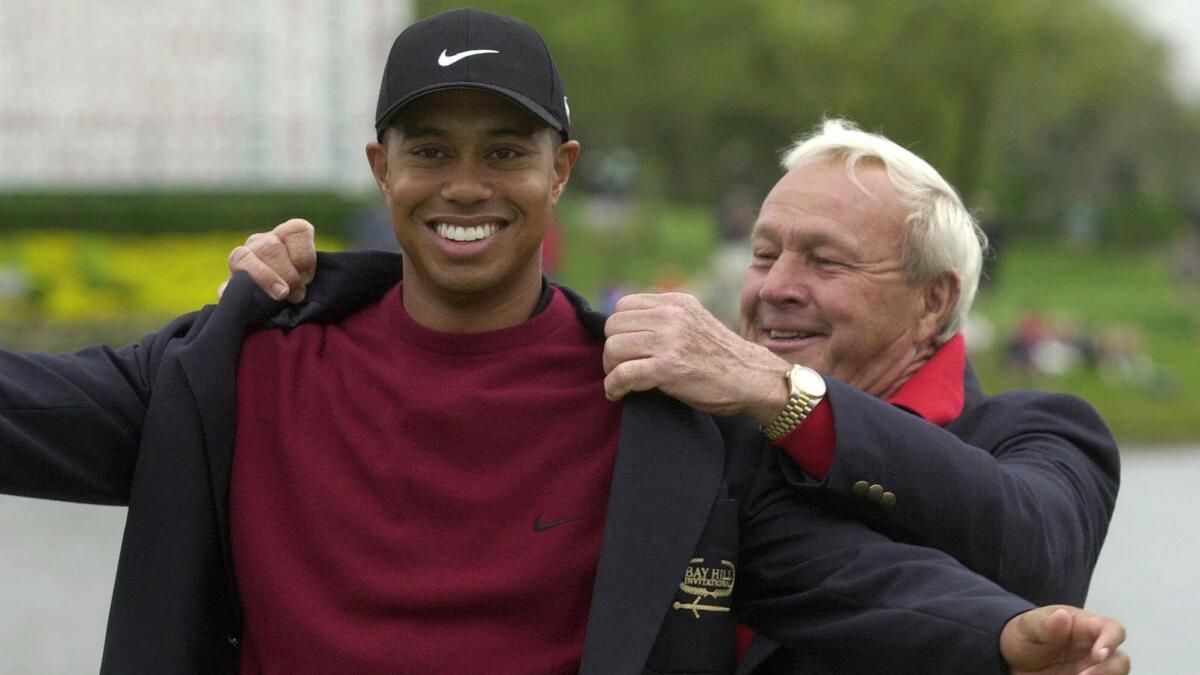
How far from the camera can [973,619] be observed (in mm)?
3006

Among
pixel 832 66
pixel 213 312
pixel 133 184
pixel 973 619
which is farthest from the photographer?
pixel 832 66

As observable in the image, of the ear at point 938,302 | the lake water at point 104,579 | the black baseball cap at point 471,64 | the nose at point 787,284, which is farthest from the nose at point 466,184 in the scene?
the lake water at point 104,579

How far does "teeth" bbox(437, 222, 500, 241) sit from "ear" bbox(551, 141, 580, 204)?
0.51ft

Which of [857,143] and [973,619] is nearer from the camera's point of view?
[973,619]

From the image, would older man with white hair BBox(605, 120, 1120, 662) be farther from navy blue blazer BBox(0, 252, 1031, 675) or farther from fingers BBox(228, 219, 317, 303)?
fingers BBox(228, 219, 317, 303)

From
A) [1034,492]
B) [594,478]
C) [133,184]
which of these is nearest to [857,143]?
[1034,492]

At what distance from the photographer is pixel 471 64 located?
310 centimetres

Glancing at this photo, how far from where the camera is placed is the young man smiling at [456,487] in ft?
9.99

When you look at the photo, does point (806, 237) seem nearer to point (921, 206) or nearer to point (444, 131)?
point (921, 206)

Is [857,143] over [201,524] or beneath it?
over

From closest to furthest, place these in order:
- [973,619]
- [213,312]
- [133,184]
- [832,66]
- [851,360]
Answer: [973,619] < [213,312] < [851,360] < [133,184] < [832,66]

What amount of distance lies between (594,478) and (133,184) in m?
18.9

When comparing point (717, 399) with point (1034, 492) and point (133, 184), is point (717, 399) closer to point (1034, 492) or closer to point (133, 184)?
point (1034, 492)

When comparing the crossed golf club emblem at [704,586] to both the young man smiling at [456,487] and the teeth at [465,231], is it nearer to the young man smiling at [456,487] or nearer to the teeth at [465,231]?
the young man smiling at [456,487]
